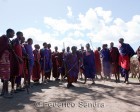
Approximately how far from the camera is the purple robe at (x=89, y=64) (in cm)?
1644

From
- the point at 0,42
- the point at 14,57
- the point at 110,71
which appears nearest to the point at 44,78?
the point at 110,71

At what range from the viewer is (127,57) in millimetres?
16312

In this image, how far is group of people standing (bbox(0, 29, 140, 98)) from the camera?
1127 centimetres

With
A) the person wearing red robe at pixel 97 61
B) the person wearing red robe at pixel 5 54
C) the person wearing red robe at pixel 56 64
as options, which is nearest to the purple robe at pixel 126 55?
the person wearing red robe at pixel 97 61

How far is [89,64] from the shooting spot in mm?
16547

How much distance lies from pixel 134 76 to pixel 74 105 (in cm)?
1243

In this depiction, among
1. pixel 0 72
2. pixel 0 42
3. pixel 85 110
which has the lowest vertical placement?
pixel 85 110

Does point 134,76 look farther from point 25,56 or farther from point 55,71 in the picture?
point 25,56

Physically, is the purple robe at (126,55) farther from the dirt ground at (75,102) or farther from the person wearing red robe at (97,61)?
the person wearing red robe at (97,61)

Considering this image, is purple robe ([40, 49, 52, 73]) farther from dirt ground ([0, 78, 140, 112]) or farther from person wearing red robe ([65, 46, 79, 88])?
dirt ground ([0, 78, 140, 112])

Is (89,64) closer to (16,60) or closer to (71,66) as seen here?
(71,66)

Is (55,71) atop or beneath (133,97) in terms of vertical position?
atop

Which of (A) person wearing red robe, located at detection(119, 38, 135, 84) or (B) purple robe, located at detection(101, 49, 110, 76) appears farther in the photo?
(B) purple robe, located at detection(101, 49, 110, 76)

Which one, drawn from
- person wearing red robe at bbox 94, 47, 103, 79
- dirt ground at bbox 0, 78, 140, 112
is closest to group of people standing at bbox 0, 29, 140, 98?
person wearing red robe at bbox 94, 47, 103, 79
